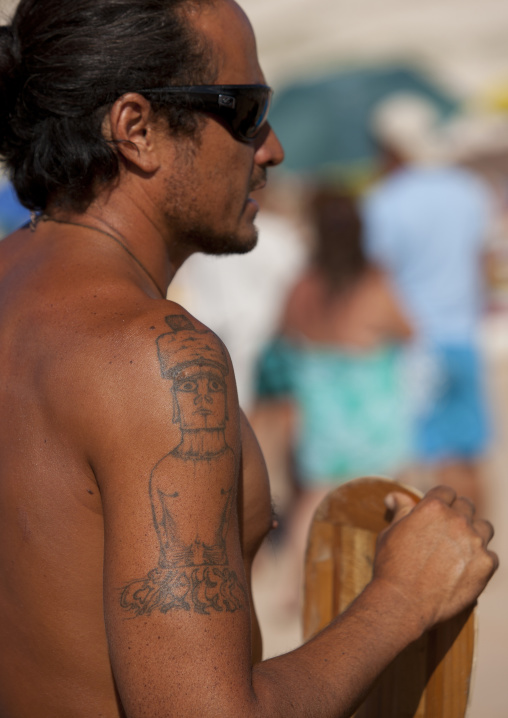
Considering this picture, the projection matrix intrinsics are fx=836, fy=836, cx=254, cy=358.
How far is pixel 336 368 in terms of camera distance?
4.52 metres

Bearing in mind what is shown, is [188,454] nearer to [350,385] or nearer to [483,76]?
[350,385]

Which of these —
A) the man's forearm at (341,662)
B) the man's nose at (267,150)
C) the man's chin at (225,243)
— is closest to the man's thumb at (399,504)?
the man's forearm at (341,662)

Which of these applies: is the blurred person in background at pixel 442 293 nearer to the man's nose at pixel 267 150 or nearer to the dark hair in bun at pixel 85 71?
the man's nose at pixel 267 150

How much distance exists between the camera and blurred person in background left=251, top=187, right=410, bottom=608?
14.8 ft

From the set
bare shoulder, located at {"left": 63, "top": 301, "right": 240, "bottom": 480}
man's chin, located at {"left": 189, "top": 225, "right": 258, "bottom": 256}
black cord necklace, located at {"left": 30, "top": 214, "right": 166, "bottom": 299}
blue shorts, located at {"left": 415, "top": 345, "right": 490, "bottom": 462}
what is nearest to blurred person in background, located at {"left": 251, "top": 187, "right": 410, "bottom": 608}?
blue shorts, located at {"left": 415, "top": 345, "right": 490, "bottom": 462}

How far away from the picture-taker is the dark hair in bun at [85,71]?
1.50m

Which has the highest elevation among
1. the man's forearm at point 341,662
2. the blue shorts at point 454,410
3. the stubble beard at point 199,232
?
the stubble beard at point 199,232

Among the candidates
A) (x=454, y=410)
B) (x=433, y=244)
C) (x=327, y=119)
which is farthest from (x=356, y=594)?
(x=327, y=119)

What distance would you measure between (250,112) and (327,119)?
752 cm

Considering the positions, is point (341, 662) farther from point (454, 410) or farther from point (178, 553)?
point (454, 410)

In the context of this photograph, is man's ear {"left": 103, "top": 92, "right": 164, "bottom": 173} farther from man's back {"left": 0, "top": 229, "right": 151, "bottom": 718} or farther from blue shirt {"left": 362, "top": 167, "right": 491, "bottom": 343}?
blue shirt {"left": 362, "top": 167, "right": 491, "bottom": 343}

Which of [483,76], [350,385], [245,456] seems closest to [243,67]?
[245,456]

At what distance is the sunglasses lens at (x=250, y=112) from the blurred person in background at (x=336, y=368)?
112 inches

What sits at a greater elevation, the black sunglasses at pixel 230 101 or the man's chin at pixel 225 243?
the black sunglasses at pixel 230 101
